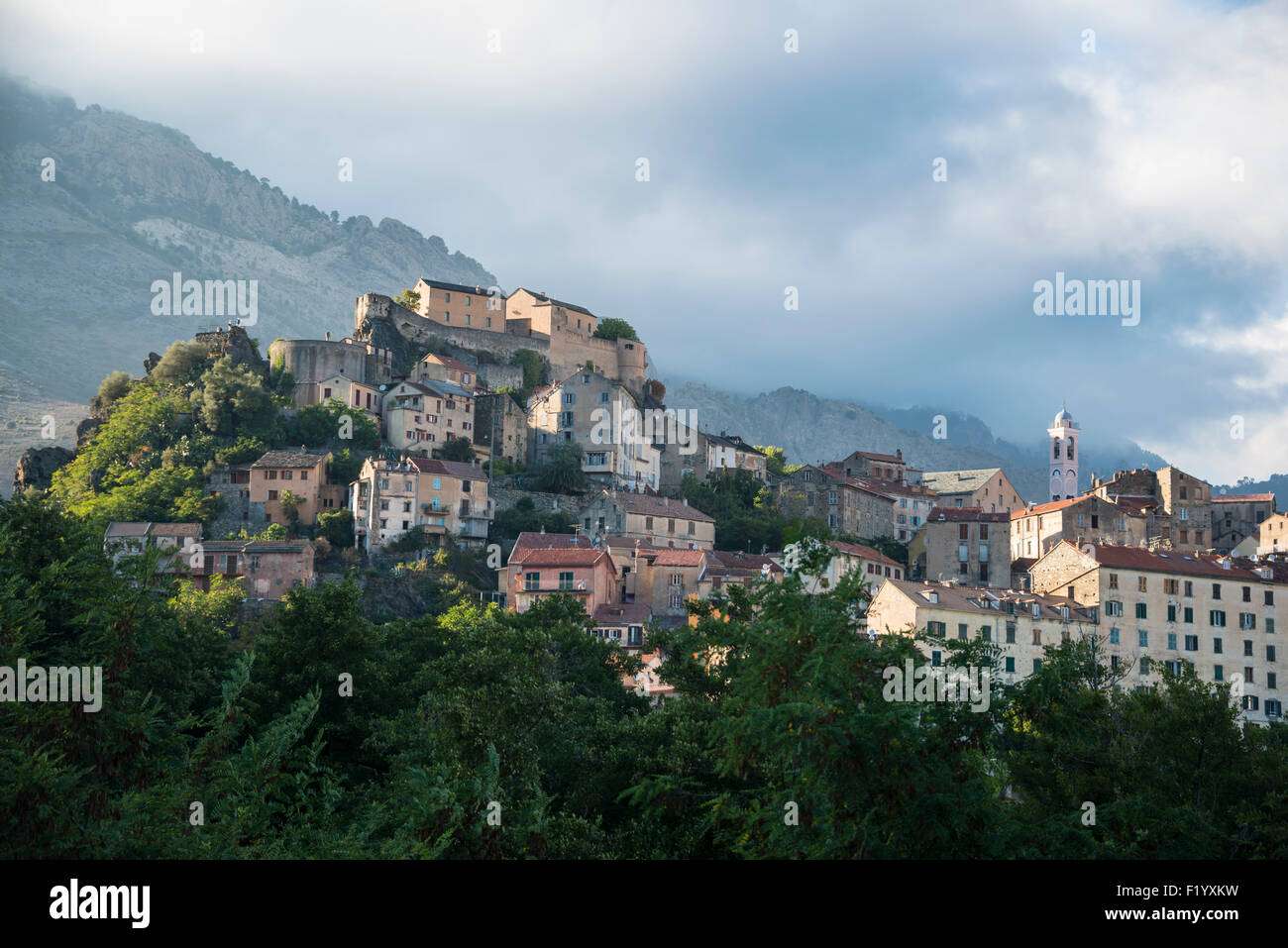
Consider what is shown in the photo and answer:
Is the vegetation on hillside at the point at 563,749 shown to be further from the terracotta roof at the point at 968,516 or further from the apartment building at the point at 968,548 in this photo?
the terracotta roof at the point at 968,516

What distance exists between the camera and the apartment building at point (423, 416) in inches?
→ 3590

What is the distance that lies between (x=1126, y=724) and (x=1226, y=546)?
2619 inches

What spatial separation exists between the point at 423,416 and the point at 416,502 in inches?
515

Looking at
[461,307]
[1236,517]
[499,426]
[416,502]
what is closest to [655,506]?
[416,502]

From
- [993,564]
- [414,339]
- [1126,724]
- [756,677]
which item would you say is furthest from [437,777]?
[414,339]

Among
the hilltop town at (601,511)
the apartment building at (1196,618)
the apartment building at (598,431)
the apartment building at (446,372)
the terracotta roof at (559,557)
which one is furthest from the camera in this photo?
the apartment building at (446,372)

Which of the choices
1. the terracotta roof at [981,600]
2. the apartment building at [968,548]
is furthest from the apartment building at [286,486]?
the apartment building at [968,548]

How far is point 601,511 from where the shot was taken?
81500 mm

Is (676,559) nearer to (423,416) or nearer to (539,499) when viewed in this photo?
(539,499)

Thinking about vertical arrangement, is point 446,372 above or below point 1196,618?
above

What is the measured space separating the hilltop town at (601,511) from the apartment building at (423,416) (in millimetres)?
174

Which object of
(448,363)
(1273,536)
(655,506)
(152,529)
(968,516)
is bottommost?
(1273,536)
